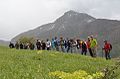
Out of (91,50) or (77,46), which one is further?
(77,46)

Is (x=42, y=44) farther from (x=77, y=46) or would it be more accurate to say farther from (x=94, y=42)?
(x=94, y=42)

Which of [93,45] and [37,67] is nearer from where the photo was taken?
[37,67]

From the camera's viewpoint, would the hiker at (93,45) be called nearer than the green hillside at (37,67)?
No

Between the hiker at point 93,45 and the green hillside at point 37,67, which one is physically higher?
the hiker at point 93,45

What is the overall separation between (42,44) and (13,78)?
36.5 m

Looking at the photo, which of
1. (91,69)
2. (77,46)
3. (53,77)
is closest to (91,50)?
(77,46)

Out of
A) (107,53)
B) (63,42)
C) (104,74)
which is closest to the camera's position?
(104,74)

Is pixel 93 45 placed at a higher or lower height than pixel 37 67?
higher

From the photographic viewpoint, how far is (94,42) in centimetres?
3728

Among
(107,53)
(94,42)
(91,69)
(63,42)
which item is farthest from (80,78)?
(63,42)

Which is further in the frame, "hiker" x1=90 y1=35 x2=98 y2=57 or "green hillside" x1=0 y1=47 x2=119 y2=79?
"hiker" x1=90 y1=35 x2=98 y2=57

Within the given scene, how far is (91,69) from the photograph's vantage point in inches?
800

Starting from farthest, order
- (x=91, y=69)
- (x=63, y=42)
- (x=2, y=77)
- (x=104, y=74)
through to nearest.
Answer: (x=63, y=42)
(x=91, y=69)
(x=2, y=77)
(x=104, y=74)

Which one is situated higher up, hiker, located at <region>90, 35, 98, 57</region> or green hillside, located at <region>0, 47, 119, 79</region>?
hiker, located at <region>90, 35, 98, 57</region>
